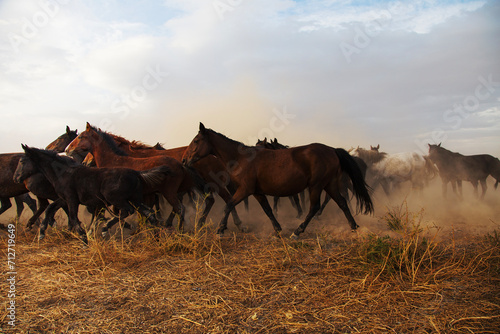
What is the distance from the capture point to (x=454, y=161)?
1295 centimetres

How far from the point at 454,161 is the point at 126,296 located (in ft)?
43.6

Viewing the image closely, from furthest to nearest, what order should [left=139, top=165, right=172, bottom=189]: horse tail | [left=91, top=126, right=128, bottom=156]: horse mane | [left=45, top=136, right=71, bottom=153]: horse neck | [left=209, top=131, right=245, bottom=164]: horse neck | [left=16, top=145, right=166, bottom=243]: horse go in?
[left=45, top=136, right=71, bottom=153]: horse neck
[left=91, top=126, right=128, bottom=156]: horse mane
[left=209, top=131, right=245, bottom=164]: horse neck
[left=139, top=165, right=172, bottom=189]: horse tail
[left=16, top=145, right=166, bottom=243]: horse

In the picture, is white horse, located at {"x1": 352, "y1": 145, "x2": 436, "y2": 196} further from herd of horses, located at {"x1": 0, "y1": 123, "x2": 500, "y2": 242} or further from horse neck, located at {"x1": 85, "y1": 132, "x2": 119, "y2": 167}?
horse neck, located at {"x1": 85, "y1": 132, "x2": 119, "y2": 167}

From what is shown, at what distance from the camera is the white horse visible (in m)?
15.0

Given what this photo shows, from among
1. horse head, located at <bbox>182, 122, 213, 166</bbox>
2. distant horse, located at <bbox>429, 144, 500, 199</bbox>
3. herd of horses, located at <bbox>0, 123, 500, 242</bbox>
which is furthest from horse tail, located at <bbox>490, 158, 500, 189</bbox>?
horse head, located at <bbox>182, 122, 213, 166</bbox>

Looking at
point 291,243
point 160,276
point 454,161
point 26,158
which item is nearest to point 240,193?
point 291,243

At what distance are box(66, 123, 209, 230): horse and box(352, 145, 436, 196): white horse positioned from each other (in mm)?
9744

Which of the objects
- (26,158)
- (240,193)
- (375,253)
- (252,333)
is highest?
(26,158)

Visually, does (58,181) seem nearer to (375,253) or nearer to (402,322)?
(375,253)

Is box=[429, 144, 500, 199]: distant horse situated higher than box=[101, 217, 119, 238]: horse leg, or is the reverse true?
box=[429, 144, 500, 199]: distant horse

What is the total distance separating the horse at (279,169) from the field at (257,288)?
116 centimetres

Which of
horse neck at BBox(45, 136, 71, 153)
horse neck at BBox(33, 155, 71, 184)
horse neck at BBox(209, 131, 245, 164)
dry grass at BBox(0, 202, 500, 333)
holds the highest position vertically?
horse neck at BBox(45, 136, 71, 153)

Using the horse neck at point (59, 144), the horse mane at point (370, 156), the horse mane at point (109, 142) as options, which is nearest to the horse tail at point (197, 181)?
the horse mane at point (109, 142)

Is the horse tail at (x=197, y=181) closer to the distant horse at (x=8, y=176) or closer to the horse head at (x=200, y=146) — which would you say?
the horse head at (x=200, y=146)
